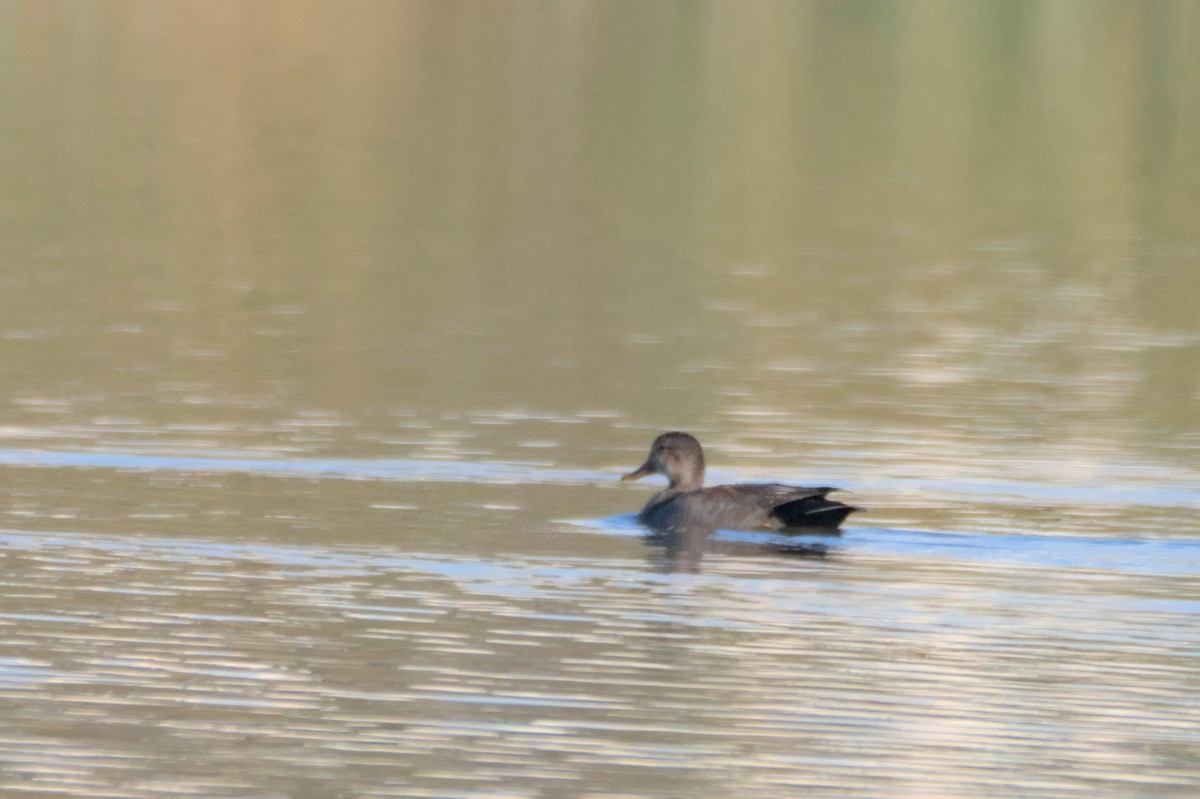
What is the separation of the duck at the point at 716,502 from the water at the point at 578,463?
0.21 metres

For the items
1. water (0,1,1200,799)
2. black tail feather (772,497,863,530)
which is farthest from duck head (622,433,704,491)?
black tail feather (772,497,863,530)

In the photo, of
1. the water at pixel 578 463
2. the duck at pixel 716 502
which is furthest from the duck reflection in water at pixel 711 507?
the water at pixel 578 463

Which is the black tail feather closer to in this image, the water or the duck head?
the water

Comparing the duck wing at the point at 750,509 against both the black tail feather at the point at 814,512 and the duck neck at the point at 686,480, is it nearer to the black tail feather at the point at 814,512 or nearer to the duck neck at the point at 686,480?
the black tail feather at the point at 814,512

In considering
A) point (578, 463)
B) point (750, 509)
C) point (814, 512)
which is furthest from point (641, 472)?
point (814, 512)

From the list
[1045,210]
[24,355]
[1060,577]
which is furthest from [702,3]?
[1060,577]

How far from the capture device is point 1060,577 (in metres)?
15.3

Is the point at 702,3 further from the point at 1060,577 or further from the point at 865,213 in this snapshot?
the point at 1060,577

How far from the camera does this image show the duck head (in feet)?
58.8

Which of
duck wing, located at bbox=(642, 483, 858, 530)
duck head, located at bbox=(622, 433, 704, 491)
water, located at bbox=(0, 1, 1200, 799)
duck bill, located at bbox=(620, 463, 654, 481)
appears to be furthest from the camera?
duck bill, located at bbox=(620, 463, 654, 481)

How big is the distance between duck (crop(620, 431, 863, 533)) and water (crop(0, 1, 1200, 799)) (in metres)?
0.21

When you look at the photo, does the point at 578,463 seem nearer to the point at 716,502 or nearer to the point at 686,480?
the point at 686,480

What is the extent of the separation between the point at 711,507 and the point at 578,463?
2167mm

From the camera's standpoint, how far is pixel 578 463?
1922 cm
